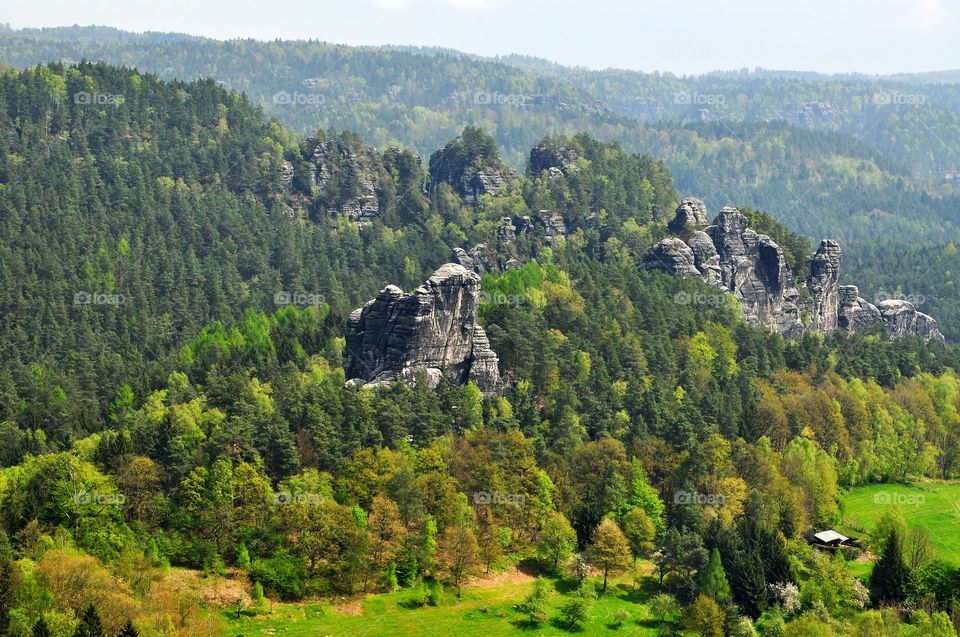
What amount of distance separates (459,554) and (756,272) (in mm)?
91838

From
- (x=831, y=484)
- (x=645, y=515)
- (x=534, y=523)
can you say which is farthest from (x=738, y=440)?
(x=534, y=523)

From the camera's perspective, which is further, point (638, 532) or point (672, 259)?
point (672, 259)

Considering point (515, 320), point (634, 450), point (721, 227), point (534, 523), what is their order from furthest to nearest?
point (721, 227), point (515, 320), point (634, 450), point (534, 523)

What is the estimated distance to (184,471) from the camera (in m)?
104

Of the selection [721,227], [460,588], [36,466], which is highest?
[721,227]

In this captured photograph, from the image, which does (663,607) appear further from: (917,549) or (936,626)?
(917,549)

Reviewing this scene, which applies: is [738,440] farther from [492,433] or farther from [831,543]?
[492,433]

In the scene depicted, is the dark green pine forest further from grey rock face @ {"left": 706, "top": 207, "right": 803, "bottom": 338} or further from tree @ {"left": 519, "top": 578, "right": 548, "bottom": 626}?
grey rock face @ {"left": 706, "top": 207, "right": 803, "bottom": 338}

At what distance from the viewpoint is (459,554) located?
104 meters

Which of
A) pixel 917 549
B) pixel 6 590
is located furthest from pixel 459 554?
pixel 917 549

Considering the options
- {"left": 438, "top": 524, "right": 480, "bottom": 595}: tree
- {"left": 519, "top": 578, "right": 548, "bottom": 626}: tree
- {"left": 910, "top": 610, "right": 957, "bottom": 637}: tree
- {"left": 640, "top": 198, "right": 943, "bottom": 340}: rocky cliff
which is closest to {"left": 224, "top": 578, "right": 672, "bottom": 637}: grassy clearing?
{"left": 519, "top": 578, "right": 548, "bottom": 626}: tree

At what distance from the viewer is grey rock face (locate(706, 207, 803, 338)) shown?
179m

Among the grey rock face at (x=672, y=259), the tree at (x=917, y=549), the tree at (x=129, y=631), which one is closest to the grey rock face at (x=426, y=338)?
the tree at (x=917, y=549)

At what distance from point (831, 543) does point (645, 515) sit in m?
17.6
